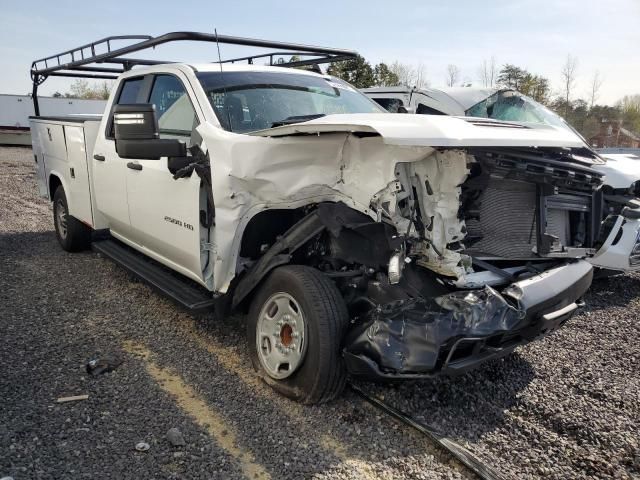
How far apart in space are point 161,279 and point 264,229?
1.16 metres

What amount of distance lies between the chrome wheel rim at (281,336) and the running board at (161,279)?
0.53m

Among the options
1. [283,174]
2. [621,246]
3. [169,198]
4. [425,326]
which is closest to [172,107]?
[169,198]

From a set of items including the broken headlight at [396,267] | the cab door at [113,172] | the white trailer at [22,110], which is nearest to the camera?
the broken headlight at [396,267]

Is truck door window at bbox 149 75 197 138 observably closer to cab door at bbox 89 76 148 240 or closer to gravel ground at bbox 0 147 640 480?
cab door at bbox 89 76 148 240

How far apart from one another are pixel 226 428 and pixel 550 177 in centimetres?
240

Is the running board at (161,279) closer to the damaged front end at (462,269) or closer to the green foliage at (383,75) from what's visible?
the damaged front end at (462,269)

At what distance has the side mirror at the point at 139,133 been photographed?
133 inches

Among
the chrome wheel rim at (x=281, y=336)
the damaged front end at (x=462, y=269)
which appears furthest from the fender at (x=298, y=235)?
the chrome wheel rim at (x=281, y=336)

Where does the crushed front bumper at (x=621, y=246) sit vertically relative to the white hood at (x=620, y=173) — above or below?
below

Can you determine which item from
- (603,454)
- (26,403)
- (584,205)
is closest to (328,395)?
(603,454)

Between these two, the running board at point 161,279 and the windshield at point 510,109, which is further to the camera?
the windshield at point 510,109

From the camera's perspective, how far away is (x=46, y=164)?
22.9ft

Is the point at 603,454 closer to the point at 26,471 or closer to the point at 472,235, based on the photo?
the point at 472,235

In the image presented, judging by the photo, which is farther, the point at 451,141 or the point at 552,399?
the point at 552,399
